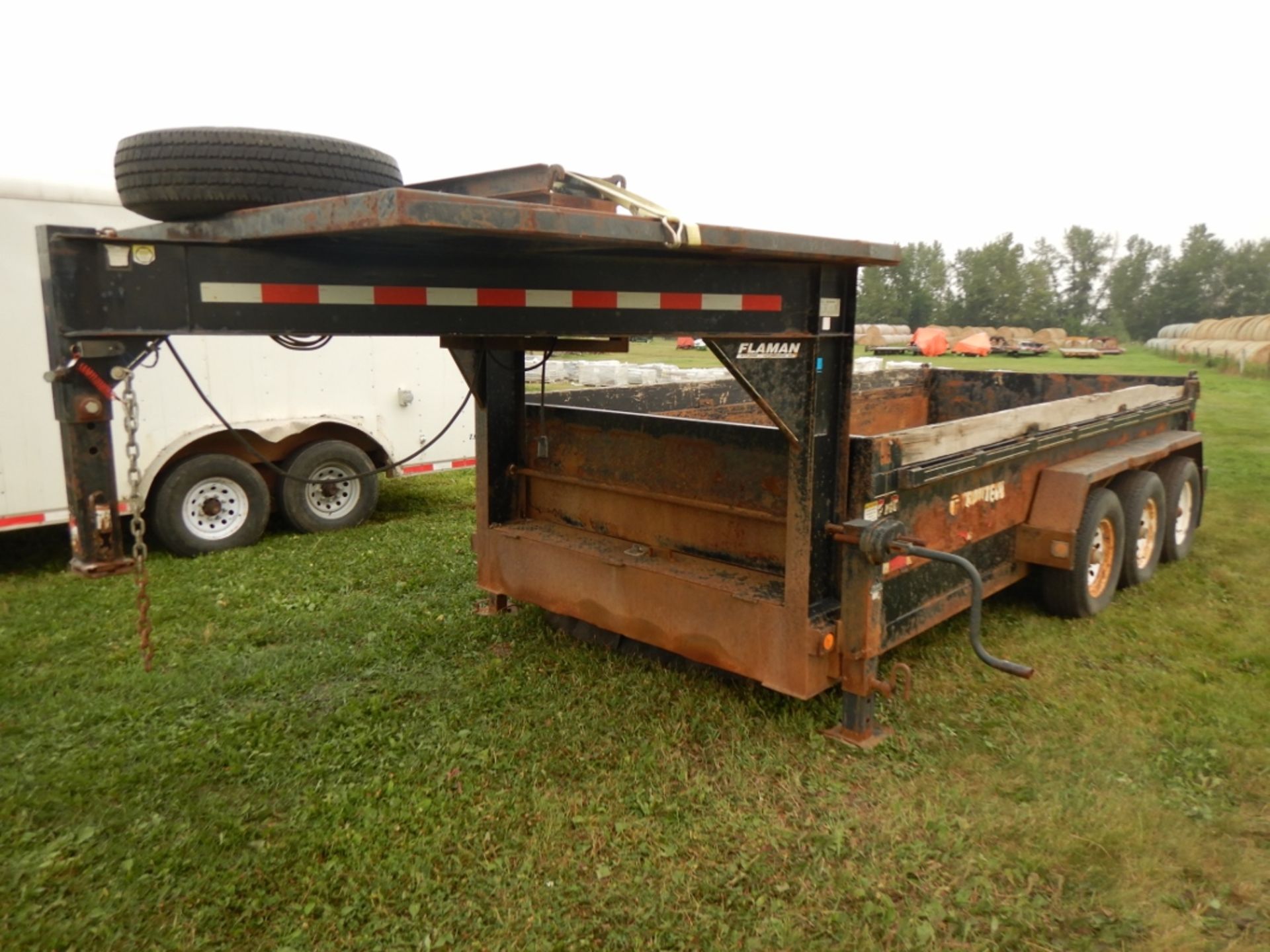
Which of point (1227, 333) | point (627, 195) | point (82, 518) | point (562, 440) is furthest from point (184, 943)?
point (1227, 333)

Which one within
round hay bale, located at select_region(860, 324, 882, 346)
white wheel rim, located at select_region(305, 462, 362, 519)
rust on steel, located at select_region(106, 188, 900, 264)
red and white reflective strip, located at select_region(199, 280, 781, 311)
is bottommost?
white wheel rim, located at select_region(305, 462, 362, 519)

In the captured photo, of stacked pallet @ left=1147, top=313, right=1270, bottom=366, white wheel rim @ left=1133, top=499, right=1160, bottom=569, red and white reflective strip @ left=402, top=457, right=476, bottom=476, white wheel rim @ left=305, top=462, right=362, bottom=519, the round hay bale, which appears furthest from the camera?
the round hay bale

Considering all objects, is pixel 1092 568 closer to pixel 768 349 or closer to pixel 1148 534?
pixel 1148 534

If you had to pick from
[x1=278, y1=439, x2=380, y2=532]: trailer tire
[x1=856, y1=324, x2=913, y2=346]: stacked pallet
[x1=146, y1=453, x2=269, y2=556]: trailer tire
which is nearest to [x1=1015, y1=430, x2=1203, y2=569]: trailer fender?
[x1=278, y1=439, x2=380, y2=532]: trailer tire

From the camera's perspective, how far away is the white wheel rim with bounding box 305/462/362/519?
7.72 meters

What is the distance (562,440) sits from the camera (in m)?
5.09

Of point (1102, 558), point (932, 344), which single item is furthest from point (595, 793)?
point (932, 344)

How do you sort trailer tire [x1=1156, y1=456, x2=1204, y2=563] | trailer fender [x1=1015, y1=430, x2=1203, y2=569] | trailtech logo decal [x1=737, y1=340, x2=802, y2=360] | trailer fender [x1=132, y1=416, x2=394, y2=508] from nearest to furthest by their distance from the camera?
trailtech logo decal [x1=737, y1=340, x2=802, y2=360]
trailer fender [x1=1015, y1=430, x2=1203, y2=569]
trailer tire [x1=1156, y1=456, x2=1204, y2=563]
trailer fender [x1=132, y1=416, x2=394, y2=508]

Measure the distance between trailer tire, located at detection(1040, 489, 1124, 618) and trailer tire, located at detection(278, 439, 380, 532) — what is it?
16.6 feet

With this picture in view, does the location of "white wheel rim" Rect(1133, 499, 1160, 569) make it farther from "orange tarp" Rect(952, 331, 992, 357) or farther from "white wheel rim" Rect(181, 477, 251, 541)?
"orange tarp" Rect(952, 331, 992, 357)

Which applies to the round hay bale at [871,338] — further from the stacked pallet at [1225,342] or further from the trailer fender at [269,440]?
the trailer fender at [269,440]

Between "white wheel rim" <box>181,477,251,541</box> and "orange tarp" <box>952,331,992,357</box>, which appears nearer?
"white wheel rim" <box>181,477,251,541</box>

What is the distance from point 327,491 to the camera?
7.86 meters

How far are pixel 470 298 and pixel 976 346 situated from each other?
3413 cm
